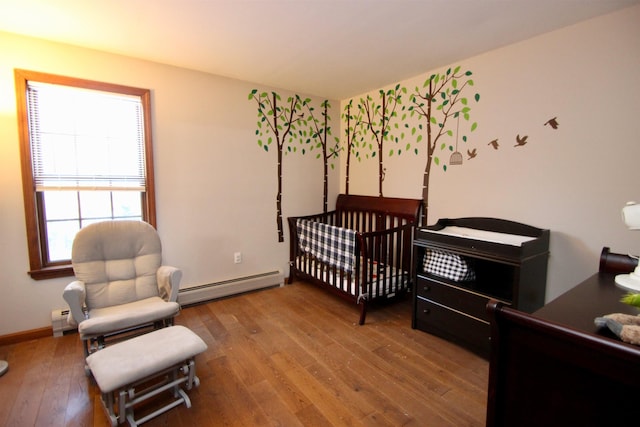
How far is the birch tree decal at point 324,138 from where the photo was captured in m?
3.69

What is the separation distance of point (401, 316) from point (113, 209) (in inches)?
108

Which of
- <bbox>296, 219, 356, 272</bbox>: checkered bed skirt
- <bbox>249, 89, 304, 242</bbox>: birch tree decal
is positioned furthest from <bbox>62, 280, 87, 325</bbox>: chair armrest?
<bbox>249, 89, 304, 242</bbox>: birch tree decal

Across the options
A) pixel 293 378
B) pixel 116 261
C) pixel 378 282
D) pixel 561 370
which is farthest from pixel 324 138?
pixel 561 370

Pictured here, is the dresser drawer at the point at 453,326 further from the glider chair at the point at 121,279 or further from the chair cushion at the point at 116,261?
the chair cushion at the point at 116,261

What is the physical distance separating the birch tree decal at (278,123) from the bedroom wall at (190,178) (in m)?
0.07

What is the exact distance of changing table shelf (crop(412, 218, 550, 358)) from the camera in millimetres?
1987

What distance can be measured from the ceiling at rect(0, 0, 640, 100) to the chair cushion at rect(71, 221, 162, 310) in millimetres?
1376

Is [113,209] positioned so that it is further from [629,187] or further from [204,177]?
[629,187]

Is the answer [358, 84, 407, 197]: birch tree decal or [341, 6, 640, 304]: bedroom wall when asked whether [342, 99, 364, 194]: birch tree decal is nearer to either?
[358, 84, 407, 197]: birch tree decal

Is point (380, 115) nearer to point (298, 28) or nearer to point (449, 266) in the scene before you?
point (298, 28)

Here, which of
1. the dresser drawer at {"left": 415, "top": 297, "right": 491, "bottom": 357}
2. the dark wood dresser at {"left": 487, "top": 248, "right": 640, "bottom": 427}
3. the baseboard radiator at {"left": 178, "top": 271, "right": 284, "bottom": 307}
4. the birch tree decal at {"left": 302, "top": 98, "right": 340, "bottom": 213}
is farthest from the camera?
the birch tree decal at {"left": 302, "top": 98, "right": 340, "bottom": 213}

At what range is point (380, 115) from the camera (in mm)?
3396

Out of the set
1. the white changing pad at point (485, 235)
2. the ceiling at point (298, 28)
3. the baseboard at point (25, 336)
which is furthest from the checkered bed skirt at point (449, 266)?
the baseboard at point (25, 336)

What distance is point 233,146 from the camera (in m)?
3.17
